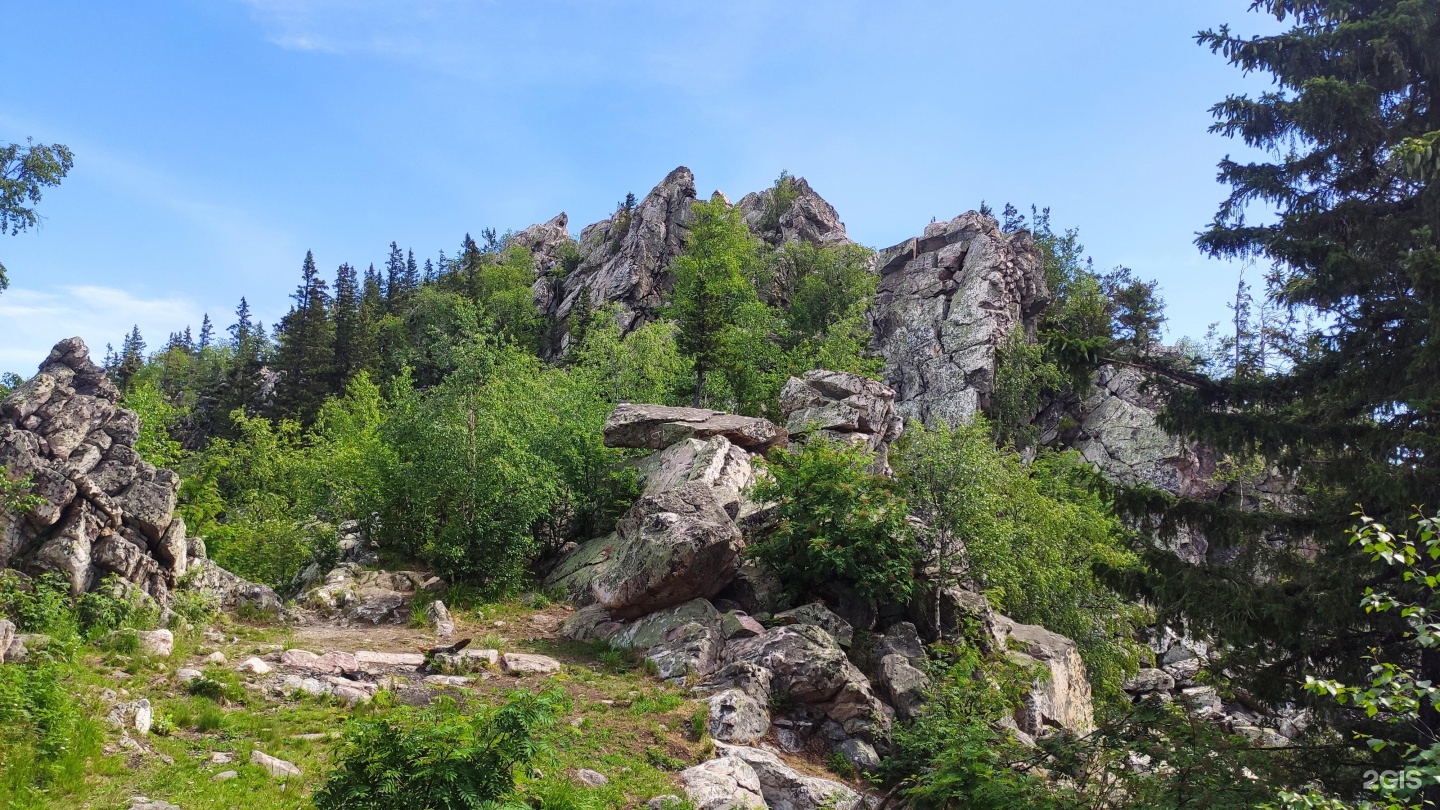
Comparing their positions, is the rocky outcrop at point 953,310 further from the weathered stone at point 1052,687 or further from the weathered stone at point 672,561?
the weathered stone at point 672,561

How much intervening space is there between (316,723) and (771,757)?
663cm

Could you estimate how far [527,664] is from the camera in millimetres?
15078

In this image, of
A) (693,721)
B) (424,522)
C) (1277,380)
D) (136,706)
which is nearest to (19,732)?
(136,706)

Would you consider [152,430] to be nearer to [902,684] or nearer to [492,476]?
[492,476]

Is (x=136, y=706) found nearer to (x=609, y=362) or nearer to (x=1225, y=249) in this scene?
(x=1225, y=249)

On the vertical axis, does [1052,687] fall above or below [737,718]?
below

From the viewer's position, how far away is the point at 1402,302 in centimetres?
1102

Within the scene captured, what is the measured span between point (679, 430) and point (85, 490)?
610 inches

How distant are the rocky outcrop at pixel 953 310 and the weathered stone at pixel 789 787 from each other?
122 ft

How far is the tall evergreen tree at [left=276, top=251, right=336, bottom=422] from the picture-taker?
195ft

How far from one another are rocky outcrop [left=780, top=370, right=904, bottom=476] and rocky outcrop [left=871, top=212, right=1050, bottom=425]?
1591cm

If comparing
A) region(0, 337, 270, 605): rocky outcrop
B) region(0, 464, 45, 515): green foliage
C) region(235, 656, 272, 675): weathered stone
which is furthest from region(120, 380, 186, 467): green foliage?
region(235, 656, 272, 675): weathered stone

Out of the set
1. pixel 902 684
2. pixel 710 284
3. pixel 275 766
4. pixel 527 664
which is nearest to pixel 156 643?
pixel 275 766

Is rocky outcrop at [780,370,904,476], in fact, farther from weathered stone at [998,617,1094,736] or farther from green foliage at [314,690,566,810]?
green foliage at [314,690,566,810]
